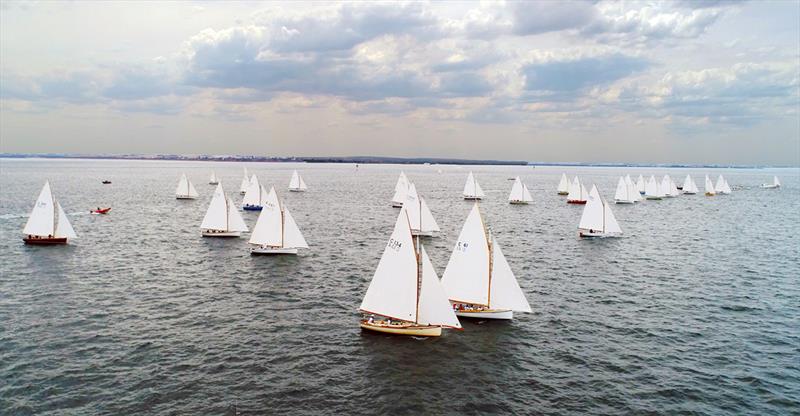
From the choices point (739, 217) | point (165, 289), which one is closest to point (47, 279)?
point (165, 289)

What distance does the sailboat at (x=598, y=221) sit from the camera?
83250mm

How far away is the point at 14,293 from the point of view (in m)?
46.7

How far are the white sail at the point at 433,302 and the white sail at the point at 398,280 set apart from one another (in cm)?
69

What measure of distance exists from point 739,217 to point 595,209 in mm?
54767

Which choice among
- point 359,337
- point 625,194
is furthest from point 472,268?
point 625,194

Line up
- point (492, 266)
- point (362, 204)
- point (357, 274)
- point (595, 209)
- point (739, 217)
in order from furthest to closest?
point (362, 204) → point (739, 217) → point (595, 209) → point (357, 274) → point (492, 266)

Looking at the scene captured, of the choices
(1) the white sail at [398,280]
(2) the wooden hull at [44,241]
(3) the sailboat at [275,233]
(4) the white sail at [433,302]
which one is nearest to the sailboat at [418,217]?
(3) the sailboat at [275,233]

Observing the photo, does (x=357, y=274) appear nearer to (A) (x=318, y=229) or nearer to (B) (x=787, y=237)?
(A) (x=318, y=229)

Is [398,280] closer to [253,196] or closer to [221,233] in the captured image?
[221,233]

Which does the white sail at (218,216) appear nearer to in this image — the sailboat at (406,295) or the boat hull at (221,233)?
the boat hull at (221,233)

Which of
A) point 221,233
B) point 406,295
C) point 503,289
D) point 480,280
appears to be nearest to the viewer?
point 406,295

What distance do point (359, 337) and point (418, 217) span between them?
42043 millimetres

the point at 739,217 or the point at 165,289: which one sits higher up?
the point at 739,217

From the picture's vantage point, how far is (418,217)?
78812mm
